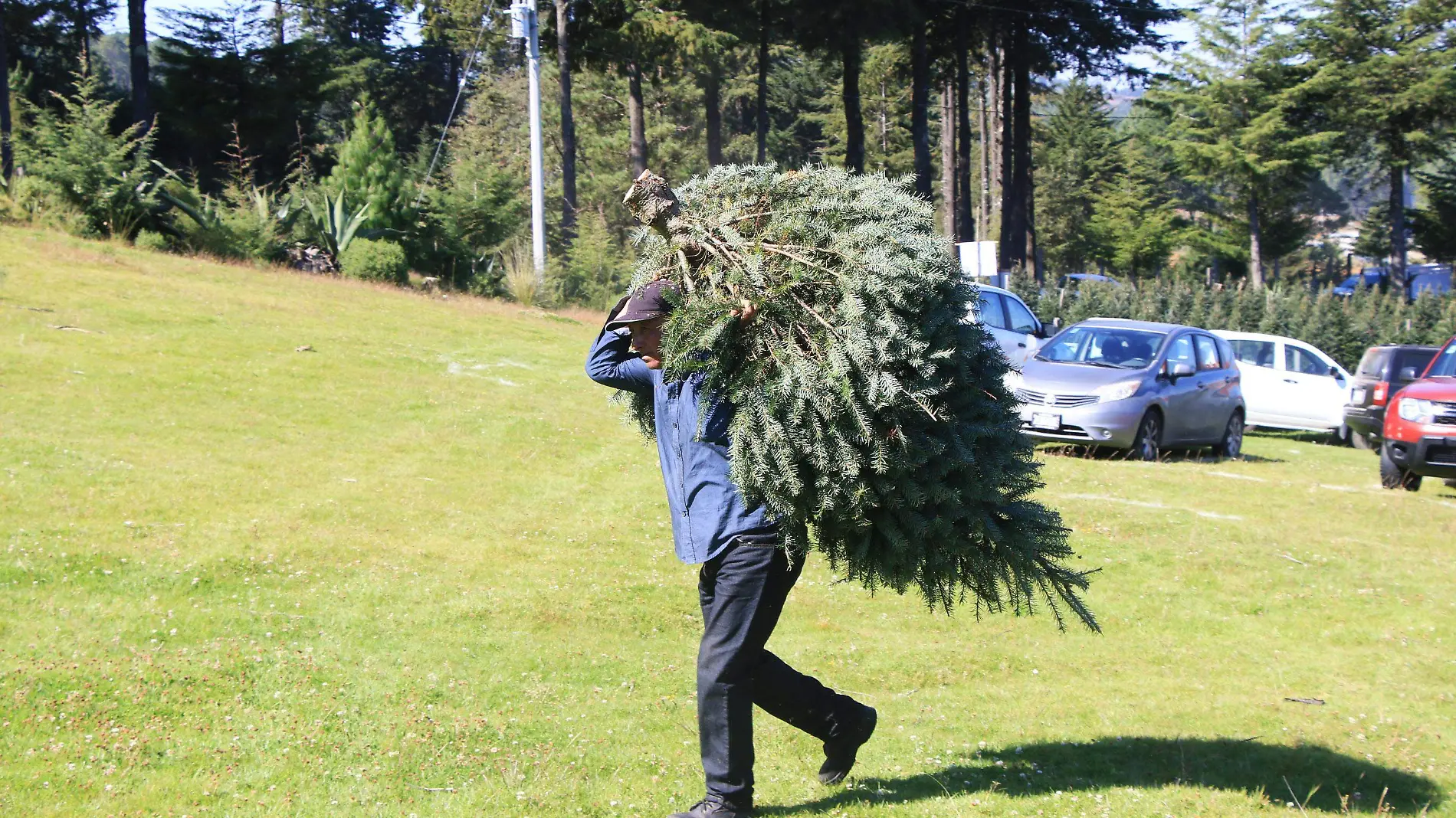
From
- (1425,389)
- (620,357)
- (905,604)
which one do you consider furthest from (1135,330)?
(620,357)

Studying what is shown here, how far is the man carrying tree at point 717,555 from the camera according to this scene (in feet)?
14.7

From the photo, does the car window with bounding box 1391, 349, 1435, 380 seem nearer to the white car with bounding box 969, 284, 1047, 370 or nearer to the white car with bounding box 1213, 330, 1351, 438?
the white car with bounding box 1213, 330, 1351, 438

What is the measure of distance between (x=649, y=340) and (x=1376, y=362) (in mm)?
20233

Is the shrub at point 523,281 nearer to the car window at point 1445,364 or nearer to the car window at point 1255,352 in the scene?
the car window at point 1255,352

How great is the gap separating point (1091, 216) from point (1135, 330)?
57.4 metres

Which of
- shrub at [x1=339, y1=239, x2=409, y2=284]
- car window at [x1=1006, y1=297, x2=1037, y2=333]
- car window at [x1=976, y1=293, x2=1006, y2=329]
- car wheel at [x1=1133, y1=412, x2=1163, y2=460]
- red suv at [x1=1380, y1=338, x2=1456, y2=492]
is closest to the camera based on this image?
red suv at [x1=1380, y1=338, x2=1456, y2=492]

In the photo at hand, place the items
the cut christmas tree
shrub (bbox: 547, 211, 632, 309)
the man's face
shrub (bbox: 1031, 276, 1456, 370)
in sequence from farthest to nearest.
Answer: shrub (bbox: 1031, 276, 1456, 370), shrub (bbox: 547, 211, 632, 309), the man's face, the cut christmas tree

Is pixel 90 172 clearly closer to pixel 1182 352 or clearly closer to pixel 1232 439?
pixel 1182 352

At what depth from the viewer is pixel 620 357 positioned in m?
4.89

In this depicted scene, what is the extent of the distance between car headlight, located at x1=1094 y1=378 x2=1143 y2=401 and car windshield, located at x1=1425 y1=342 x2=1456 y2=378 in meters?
3.24

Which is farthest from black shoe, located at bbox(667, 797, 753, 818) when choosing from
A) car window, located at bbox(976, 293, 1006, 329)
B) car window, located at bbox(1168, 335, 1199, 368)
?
car window, located at bbox(976, 293, 1006, 329)

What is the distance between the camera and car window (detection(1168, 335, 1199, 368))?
16406mm

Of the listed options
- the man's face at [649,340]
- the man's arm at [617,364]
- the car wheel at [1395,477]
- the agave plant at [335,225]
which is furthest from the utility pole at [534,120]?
the man's face at [649,340]

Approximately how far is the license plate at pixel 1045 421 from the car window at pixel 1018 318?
3800mm
